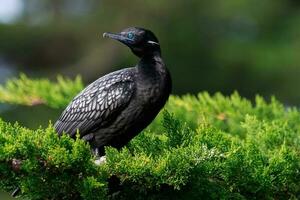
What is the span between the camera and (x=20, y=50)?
16.3m

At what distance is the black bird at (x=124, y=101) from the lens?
5.11 m

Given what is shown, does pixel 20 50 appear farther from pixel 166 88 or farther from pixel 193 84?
pixel 166 88

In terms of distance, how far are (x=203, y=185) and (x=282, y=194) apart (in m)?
0.53

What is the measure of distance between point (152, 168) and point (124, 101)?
110cm

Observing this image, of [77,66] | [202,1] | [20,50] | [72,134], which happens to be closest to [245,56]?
[202,1]

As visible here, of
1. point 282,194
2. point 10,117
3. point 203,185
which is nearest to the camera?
point 203,185

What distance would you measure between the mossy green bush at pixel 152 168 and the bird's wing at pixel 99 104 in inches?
10.3

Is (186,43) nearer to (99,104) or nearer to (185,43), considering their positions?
(185,43)

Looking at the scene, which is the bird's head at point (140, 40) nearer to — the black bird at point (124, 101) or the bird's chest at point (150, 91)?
the black bird at point (124, 101)

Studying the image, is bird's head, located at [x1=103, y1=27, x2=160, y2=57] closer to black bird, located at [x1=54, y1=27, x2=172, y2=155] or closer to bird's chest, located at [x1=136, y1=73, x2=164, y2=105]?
black bird, located at [x1=54, y1=27, x2=172, y2=155]

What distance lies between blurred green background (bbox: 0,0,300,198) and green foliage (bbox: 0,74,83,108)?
831 cm

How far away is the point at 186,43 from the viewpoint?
1670 centimetres

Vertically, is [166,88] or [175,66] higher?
[175,66]

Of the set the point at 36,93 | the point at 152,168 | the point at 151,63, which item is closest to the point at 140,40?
the point at 151,63
